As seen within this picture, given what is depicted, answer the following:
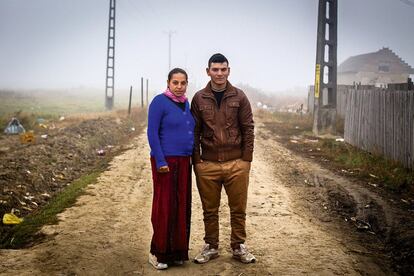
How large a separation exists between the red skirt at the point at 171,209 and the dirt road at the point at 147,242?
26 cm

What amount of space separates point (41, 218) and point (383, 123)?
8.62 metres

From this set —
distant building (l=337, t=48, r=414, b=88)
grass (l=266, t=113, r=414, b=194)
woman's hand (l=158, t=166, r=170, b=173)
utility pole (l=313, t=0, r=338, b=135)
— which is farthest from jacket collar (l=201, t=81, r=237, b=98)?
distant building (l=337, t=48, r=414, b=88)

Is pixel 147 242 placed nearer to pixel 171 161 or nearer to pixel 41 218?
pixel 171 161

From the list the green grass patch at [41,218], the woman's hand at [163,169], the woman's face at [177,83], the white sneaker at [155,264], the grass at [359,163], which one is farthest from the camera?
the grass at [359,163]

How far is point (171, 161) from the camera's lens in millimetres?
4352

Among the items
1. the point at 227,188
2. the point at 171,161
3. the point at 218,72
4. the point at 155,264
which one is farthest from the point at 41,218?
the point at 218,72

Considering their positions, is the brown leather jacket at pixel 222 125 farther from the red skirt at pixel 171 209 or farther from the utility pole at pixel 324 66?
the utility pole at pixel 324 66

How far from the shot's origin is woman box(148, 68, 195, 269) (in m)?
4.30

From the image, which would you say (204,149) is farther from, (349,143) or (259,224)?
(349,143)

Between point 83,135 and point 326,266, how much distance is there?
11.8 meters

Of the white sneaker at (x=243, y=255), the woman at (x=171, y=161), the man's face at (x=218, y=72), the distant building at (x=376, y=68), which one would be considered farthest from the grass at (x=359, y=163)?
the distant building at (x=376, y=68)

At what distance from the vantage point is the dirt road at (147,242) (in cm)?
450

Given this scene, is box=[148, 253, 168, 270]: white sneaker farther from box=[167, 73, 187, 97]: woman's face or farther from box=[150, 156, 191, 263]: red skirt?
box=[167, 73, 187, 97]: woman's face

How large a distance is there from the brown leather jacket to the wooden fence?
6.02m
